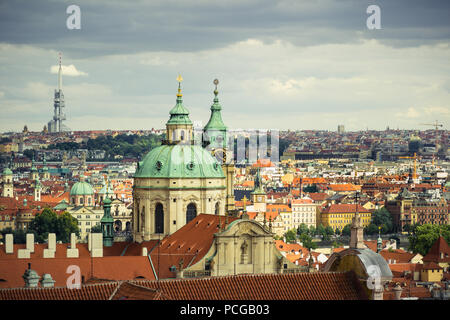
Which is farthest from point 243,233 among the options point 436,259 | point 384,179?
point 384,179

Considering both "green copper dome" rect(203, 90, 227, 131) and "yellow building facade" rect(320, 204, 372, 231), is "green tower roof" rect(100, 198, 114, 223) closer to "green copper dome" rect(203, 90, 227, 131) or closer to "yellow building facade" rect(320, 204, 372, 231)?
"green copper dome" rect(203, 90, 227, 131)

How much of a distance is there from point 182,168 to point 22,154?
14142cm

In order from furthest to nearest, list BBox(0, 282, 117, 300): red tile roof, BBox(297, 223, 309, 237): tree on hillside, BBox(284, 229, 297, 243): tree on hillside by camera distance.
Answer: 1. BBox(297, 223, 309, 237): tree on hillside
2. BBox(284, 229, 297, 243): tree on hillside
3. BBox(0, 282, 117, 300): red tile roof

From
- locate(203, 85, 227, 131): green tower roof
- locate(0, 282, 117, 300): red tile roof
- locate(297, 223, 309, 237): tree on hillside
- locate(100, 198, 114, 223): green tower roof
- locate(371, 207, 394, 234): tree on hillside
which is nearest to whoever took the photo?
locate(0, 282, 117, 300): red tile roof

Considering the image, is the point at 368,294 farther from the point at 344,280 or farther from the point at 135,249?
the point at 135,249

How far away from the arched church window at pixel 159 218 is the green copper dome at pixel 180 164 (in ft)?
5.39

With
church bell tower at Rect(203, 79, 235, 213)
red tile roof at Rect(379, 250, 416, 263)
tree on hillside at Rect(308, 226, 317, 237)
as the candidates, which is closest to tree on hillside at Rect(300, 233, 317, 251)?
tree on hillside at Rect(308, 226, 317, 237)

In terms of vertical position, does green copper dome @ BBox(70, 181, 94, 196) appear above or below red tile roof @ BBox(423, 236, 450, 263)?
above

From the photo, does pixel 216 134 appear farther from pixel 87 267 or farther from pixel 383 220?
pixel 383 220

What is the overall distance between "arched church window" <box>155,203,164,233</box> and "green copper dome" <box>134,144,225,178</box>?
1.64 m

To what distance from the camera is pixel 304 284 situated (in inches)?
1288

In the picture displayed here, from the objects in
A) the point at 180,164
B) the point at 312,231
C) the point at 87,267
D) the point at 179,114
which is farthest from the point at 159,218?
the point at 312,231

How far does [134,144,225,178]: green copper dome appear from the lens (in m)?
59.8

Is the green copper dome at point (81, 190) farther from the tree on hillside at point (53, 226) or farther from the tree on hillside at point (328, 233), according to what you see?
the tree on hillside at point (328, 233)
